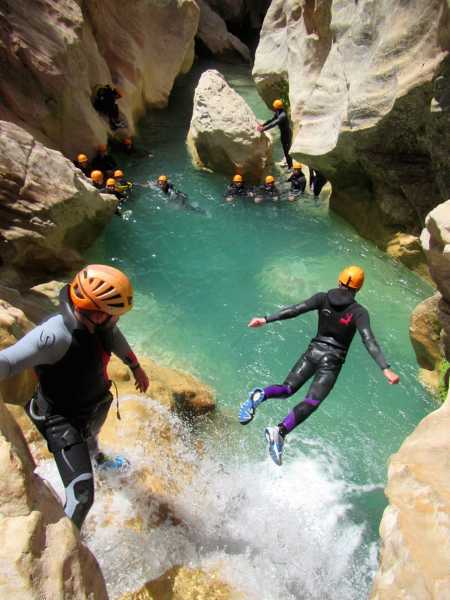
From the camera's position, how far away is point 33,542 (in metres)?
2.33

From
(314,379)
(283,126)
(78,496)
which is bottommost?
(283,126)

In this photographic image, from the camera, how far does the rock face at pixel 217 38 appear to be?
2444 centimetres

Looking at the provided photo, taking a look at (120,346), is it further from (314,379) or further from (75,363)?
(314,379)

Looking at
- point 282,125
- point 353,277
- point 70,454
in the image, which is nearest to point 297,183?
point 282,125

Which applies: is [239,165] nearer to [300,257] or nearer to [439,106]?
[300,257]

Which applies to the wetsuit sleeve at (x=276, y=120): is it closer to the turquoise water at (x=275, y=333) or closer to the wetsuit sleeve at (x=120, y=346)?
the turquoise water at (x=275, y=333)

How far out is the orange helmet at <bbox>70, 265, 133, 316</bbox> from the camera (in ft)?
10.3

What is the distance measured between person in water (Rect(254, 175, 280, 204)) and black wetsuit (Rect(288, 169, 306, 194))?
1.58 feet

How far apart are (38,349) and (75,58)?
444 inches

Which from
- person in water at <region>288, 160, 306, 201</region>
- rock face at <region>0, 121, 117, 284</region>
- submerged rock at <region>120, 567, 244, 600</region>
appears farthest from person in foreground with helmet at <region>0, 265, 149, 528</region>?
person in water at <region>288, 160, 306, 201</region>

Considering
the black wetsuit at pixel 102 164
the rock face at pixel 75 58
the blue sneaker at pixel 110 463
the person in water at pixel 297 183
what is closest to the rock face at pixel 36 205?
the rock face at pixel 75 58

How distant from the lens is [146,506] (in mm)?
4578

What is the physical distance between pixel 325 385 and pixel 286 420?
59cm

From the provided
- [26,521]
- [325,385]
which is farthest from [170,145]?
[26,521]
